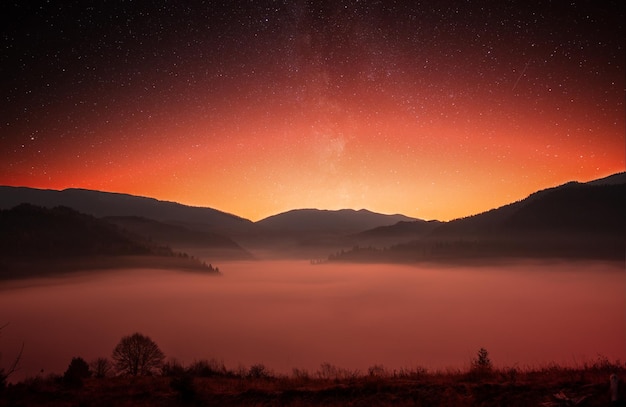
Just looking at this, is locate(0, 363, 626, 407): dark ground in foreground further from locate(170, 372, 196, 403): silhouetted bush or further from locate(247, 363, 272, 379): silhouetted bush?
locate(247, 363, 272, 379): silhouetted bush

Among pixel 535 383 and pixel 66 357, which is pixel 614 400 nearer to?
pixel 535 383

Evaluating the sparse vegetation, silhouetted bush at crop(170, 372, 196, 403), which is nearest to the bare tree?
the sparse vegetation

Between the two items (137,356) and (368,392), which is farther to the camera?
(137,356)

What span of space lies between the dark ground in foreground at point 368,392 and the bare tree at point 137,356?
46.2 metres

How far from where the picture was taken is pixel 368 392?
19.1 m

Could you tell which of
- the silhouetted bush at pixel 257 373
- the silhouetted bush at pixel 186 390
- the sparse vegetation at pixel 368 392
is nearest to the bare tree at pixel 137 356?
the silhouetted bush at pixel 257 373

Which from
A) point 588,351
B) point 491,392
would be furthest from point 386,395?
point 588,351

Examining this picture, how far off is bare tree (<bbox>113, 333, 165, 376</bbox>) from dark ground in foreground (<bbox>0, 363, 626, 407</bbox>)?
46.2 meters

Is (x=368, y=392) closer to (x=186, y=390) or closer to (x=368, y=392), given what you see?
(x=368, y=392)

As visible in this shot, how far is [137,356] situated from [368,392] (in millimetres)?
58185

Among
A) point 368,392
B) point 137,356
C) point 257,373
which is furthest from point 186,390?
point 137,356

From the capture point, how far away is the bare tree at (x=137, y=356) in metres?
64.0

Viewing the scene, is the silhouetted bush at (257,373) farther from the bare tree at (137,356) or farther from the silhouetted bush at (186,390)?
the bare tree at (137,356)

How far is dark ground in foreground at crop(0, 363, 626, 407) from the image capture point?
1702 cm
